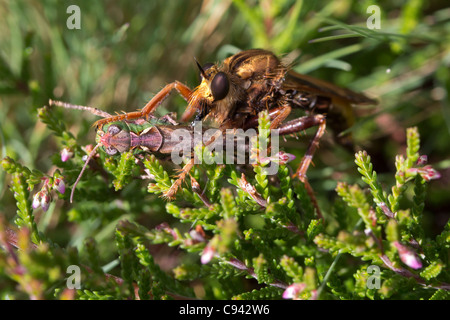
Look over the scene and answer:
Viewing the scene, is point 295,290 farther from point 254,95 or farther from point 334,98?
point 334,98

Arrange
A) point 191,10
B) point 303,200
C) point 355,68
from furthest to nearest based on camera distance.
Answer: point 191,10
point 355,68
point 303,200

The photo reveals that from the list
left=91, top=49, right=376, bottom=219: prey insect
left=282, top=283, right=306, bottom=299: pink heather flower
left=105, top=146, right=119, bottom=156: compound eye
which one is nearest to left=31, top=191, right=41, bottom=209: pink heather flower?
left=105, top=146, right=119, bottom=156: compound eye

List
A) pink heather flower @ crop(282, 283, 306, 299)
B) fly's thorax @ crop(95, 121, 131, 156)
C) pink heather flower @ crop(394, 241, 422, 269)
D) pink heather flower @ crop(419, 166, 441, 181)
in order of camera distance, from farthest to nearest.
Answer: fly's thorax @ crop(95, 121, 131, 156)
pink heather flower @ crop(419, 166, 441, 181)
pink heather flower @ crop(282, 283, 306, 299)
pink heather flower @ crop(394, 241, 422, 269)

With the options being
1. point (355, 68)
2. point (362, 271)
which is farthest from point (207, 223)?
point (355, 68)

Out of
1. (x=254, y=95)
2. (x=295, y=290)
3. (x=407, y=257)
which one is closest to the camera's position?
(x=407, y=257)

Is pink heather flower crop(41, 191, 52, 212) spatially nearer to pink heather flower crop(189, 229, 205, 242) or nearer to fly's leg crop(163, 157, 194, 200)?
fly's leg crop(163, 157, 194, 200)

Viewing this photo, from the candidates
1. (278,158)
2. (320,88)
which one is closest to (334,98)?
(320,88)

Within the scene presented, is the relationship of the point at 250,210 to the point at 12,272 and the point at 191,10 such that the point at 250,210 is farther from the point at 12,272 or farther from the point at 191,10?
the point at 191,10
